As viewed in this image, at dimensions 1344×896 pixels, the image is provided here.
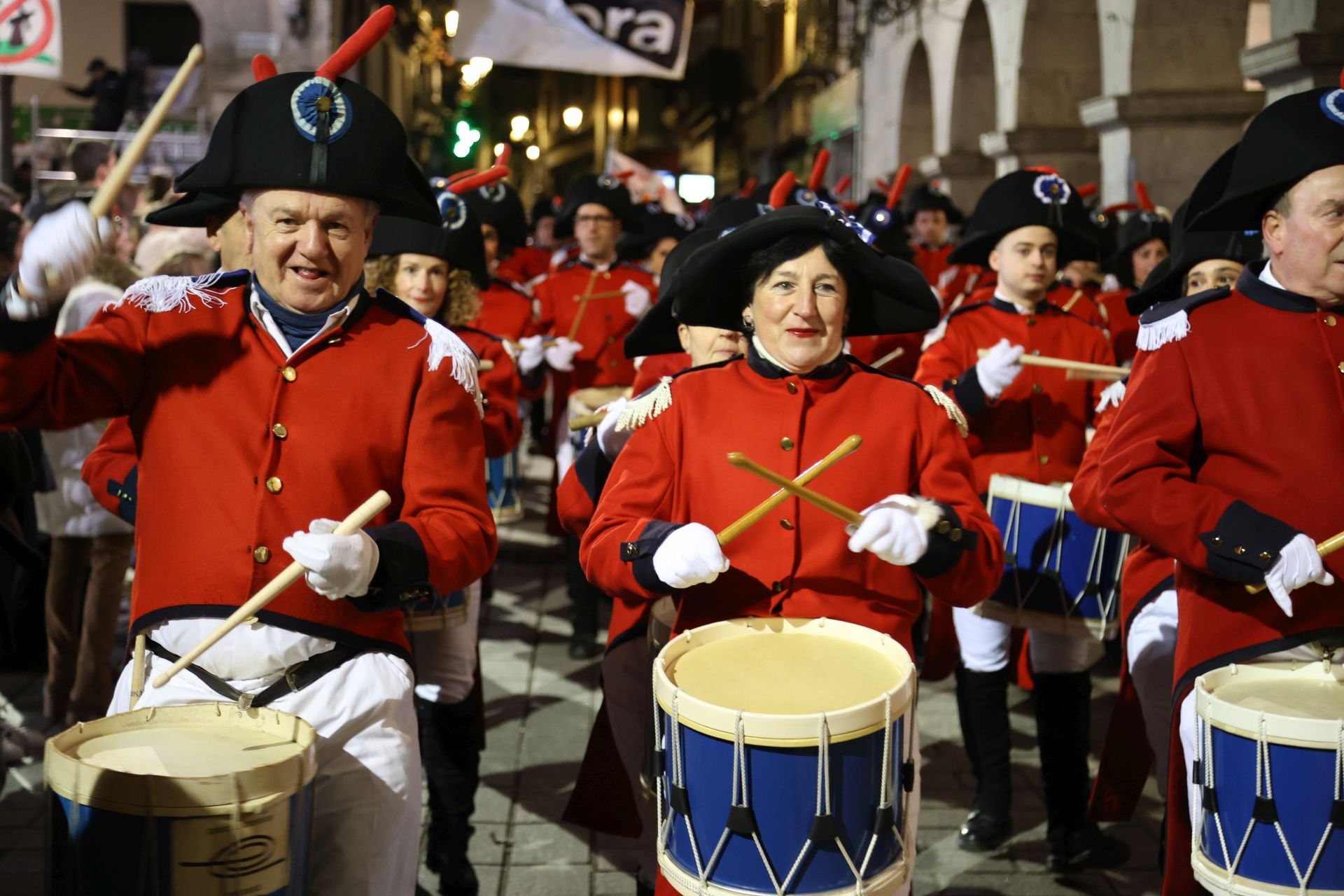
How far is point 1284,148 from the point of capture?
11.1 feet

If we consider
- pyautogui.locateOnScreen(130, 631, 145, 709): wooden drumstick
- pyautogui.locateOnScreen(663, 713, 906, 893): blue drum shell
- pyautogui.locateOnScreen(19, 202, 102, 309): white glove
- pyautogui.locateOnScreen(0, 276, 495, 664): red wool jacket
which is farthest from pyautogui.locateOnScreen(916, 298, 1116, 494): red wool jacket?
pyautogui.locateOnScreen(19, 202, 102, 309): white glove

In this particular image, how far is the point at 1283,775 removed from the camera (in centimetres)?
293

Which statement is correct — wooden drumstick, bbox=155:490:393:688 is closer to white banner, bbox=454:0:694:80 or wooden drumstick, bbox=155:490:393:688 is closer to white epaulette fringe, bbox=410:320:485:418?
white epaulette fringe, bbox=410:320:485:418

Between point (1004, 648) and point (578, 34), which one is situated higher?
point (578, 34)

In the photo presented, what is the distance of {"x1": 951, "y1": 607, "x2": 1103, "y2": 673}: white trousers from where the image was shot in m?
5.14

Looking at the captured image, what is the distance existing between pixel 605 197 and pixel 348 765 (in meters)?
7.72

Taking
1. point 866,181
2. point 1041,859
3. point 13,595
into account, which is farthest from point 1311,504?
point 866,181

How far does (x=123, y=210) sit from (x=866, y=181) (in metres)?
15.7

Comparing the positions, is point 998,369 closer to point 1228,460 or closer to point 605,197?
point 1228,460

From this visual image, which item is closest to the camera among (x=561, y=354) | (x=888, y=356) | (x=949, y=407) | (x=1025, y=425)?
(x=949, y=407)

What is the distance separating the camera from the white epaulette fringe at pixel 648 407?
3.58m

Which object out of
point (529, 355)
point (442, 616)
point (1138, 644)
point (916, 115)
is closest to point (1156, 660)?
point (1138, 644)

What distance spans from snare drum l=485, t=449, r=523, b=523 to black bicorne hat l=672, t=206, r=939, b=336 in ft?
8.76

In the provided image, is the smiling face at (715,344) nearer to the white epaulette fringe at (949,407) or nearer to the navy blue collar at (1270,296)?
the white epaulette fringe at (949,407)
